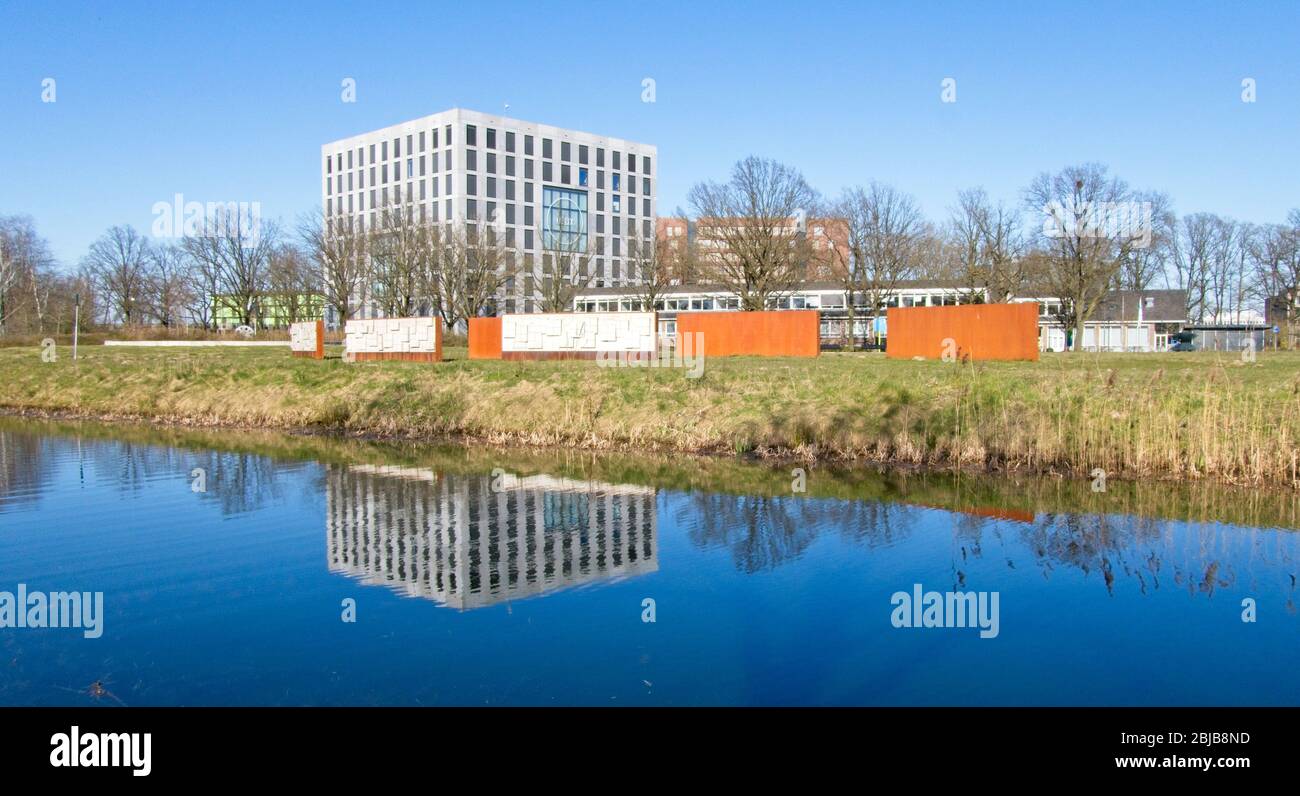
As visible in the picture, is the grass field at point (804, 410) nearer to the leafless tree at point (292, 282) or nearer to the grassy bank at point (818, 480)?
the grassy bank at point (818, 480)

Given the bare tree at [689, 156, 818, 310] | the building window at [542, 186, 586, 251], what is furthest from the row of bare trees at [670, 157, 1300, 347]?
the building window at [542, 186, 586, 251]

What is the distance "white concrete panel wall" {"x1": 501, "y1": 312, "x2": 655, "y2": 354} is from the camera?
33.3 m

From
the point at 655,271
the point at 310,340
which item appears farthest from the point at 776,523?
the point at 655,271

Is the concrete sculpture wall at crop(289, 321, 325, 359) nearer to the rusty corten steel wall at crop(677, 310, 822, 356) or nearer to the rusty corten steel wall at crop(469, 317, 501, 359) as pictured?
the rusty corten steel wall at crop(469, 317, 501, 359)

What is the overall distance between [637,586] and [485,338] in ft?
105

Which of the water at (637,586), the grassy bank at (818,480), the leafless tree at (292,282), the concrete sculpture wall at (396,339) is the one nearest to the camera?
the water at (637,586)

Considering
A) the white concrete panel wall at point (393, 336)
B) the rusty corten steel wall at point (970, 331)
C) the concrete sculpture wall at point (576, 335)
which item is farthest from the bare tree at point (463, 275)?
the rusty corten steel wall at point (970, 331)

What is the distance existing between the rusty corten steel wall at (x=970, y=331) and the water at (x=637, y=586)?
17922 millimetres

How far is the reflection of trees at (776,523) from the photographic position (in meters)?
10.3

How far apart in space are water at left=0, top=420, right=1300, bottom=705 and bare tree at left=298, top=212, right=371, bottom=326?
46359mm

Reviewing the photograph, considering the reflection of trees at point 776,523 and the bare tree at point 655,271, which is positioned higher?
the bare tree at point 655,271

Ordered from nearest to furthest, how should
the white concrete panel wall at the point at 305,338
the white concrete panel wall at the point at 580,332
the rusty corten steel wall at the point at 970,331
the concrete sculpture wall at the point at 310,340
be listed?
the rusty corten steel wall at the point at 970,331, the white concrete panel wall at the point at 580,332, the concrete sculpture wall at the point at 310,340, the white concrete panel wall at the point at 305,338

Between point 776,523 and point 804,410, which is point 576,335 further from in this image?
point 776,523
